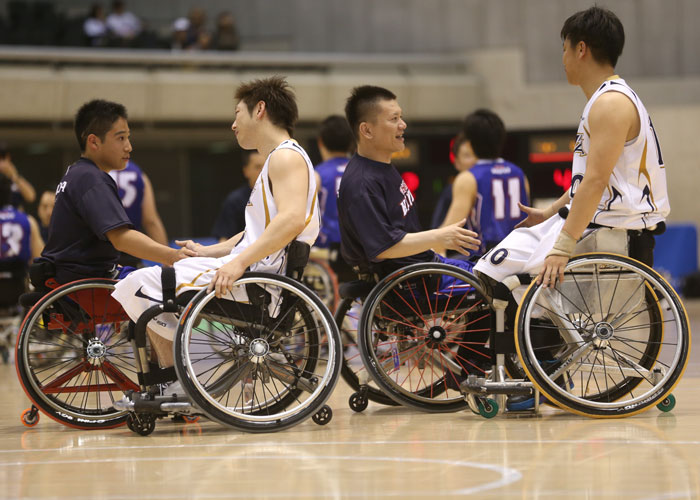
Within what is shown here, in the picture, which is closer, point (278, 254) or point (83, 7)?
point (278, 254)

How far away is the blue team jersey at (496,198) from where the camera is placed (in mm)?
5086

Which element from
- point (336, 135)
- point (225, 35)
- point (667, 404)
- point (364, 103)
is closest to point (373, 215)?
point (364, 103)

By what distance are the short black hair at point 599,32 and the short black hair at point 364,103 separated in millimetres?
833

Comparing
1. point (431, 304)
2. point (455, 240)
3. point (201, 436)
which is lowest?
point (201, 436)

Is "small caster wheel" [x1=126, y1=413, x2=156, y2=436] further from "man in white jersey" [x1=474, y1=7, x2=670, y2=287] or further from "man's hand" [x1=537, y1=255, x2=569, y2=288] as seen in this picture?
"man's hand" [x1=537, y1=255, x2=569, y2=288]

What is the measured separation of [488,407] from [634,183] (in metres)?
0.96

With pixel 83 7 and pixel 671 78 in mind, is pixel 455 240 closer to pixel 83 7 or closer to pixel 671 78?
pixel 671 78

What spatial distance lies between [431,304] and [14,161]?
39.0ft

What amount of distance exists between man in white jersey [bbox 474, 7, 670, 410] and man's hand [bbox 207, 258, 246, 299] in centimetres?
90

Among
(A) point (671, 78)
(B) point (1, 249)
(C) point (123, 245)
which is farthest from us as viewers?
(A) point (671, 78)

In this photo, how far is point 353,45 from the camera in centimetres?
1496

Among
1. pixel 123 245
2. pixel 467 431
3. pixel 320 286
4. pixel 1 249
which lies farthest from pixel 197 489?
pixel 1 249

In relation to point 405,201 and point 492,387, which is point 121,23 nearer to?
point 405,201

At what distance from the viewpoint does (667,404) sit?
3523 millimetres
